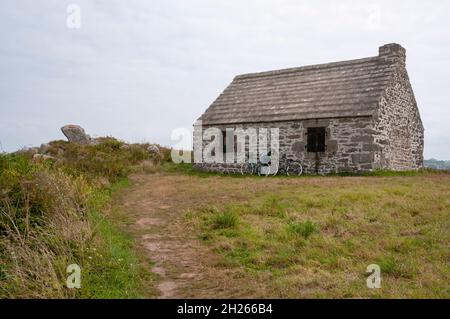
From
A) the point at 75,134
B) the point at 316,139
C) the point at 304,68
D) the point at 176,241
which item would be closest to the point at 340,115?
the point at 316,139

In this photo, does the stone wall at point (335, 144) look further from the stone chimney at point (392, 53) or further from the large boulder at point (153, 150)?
the large boulder at point (153, 150)

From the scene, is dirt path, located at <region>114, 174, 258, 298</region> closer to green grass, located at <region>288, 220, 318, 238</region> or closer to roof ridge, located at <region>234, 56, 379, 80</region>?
green grass, located at <region>288, 220, 318, 238</region>

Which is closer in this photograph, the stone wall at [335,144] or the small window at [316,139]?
the stone wall at [335,144]

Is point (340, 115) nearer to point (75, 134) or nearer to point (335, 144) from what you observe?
point (335, 144)

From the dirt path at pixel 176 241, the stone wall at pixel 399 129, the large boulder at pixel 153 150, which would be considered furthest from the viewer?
the large boulder at pixel 153 150

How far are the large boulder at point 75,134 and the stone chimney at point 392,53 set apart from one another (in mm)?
18749

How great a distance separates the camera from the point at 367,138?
685 inches

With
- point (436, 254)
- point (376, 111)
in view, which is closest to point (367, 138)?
point (376, 111)

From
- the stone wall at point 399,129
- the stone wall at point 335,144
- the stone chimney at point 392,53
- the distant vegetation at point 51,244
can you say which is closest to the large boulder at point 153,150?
the stone wall at point 335,144

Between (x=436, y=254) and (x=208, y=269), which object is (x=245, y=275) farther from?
(x=436, y=254)

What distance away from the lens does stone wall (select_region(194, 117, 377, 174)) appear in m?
17.4

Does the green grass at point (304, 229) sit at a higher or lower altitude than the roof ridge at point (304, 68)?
lower

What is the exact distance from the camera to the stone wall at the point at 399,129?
18000mm
